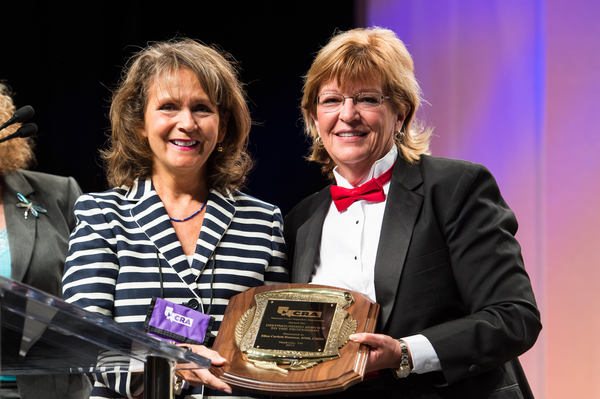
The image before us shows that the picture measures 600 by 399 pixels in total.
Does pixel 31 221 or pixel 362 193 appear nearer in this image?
pixel 362 193

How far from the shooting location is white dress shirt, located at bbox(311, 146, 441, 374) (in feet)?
6.86

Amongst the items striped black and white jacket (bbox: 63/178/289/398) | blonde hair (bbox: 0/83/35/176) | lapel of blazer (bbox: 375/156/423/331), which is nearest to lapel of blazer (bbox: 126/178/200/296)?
striped black and white jacket (bbox: 63/178/289/398)

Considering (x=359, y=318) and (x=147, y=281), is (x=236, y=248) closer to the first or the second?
(x=147, y=281)

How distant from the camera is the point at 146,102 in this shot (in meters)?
2.24

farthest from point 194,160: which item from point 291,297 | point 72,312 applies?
point 72,312

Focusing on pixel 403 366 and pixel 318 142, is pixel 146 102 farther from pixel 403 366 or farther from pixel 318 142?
pixel 403 366

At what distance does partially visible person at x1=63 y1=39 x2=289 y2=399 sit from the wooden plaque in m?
0.15

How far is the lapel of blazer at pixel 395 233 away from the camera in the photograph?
6.46ft

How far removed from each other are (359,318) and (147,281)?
27.4 inches

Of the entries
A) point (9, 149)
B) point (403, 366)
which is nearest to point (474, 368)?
point (403, 366)

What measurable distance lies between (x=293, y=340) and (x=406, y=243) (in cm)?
55

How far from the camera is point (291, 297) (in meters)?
1.84

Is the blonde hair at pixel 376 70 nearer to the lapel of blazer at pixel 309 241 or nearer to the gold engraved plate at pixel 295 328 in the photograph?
the lapel of blazer at pixel 309 241

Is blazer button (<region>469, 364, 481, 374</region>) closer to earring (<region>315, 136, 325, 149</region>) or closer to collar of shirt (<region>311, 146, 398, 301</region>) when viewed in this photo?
collar of shirt (<region>311, 146, 398, 301</region>)
